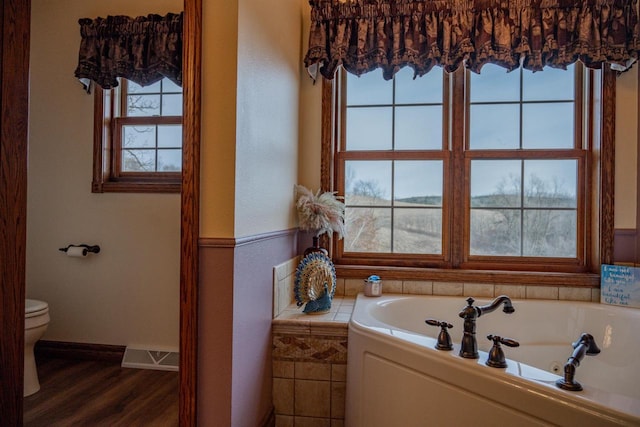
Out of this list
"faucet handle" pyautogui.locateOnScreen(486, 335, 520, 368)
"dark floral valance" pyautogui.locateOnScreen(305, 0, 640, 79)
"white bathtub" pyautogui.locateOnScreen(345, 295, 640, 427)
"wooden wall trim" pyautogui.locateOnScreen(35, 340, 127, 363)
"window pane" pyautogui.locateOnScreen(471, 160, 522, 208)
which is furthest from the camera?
"window pane" pyautogui.locateOnScreen(471, 160, 522, 208)

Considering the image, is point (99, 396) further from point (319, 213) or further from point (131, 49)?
point (131, 49)

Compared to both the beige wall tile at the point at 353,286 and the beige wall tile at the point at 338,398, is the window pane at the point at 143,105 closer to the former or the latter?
the beige wall tile at the point at 353,286

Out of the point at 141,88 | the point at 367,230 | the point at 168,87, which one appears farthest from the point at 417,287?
the point at 141,88

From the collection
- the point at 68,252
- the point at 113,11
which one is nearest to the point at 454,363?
the point at 68,252

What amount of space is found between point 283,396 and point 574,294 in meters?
1.79

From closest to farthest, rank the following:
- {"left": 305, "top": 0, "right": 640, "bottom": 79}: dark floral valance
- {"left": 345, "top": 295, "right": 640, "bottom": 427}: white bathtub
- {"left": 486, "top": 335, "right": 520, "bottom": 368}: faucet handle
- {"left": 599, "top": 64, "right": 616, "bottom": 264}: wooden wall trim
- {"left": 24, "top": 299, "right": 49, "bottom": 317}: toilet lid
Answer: {"left": 345, "top": 295, "right": 640, "bottom": 427}: white bathtub < {"left": 486, "top": 335, "right": 520, "bottom": 368}: faucet handle < {"left": 24, "top": 299, "right": 49, "bottom": 317}: toilet lid < {"left": 305, "top": 0, "right": 640, "bottom": 79}: dark floral valance < {"left": 599, "top": 64, "right": 616, "bottom": 264}: wooden wall trim

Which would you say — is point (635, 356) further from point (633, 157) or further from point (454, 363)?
point (454, 363)

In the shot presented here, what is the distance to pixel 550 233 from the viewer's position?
89.0 inches

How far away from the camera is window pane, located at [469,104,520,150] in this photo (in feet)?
7.54

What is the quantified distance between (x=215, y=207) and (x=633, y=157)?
2369 mm

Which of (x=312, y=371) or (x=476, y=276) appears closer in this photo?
(x=312, y=371)

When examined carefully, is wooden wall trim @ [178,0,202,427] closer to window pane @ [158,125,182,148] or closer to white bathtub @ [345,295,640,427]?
white bathtub @ [345,295,640,427]

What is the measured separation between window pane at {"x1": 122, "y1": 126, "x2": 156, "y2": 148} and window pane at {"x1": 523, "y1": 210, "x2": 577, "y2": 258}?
7.88 ft

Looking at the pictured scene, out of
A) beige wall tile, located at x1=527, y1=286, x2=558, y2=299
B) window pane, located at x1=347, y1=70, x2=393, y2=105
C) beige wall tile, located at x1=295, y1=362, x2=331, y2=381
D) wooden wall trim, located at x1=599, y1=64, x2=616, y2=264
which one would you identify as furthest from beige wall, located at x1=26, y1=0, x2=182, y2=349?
wooden wall trim, located at x1=599, y1=64, x2=616, y2=264
